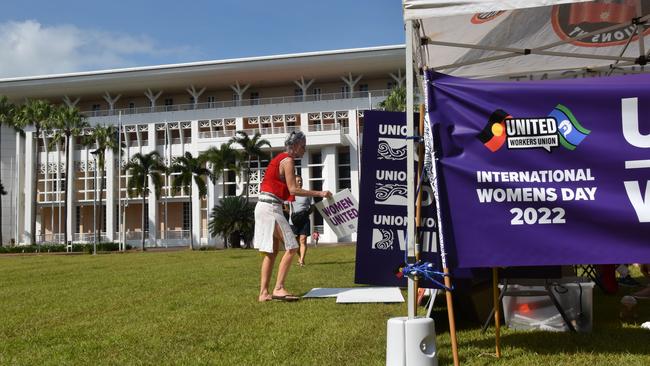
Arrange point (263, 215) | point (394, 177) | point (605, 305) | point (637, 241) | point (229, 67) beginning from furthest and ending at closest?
1. point (229, 67)
2. point (263, 215)
3. point (605, 305)
4. point (394, 177)
5. point (637, 241)

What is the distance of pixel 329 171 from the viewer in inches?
2014

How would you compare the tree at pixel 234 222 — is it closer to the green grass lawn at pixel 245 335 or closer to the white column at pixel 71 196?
the white column at pixel 71 196

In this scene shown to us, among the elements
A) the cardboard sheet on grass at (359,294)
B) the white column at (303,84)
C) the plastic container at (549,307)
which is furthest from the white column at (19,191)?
the plastic container at (549,307)

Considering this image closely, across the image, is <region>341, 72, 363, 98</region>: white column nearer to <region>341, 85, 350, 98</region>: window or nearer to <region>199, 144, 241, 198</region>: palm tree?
<region>341, 85, 350, 98</region>: window

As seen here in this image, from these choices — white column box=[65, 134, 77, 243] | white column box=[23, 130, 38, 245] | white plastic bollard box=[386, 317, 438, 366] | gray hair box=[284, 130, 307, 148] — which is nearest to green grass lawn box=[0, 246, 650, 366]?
white plastic bollard box=[386, 317, 438, 366]

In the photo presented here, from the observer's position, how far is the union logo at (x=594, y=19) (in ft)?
20.6

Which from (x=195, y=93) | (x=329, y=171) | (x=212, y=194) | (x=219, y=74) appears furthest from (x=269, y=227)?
→ (x=195, y=93)

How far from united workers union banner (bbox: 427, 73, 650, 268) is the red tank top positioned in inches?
128

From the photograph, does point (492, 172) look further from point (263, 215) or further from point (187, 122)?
point (187, 122)

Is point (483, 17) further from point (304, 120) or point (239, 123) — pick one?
point (239, 123)

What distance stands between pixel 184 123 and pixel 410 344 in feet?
186

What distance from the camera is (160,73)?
57281mm

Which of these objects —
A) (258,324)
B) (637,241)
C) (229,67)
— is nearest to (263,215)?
(258,324)

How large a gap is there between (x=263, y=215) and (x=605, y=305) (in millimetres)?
3727
